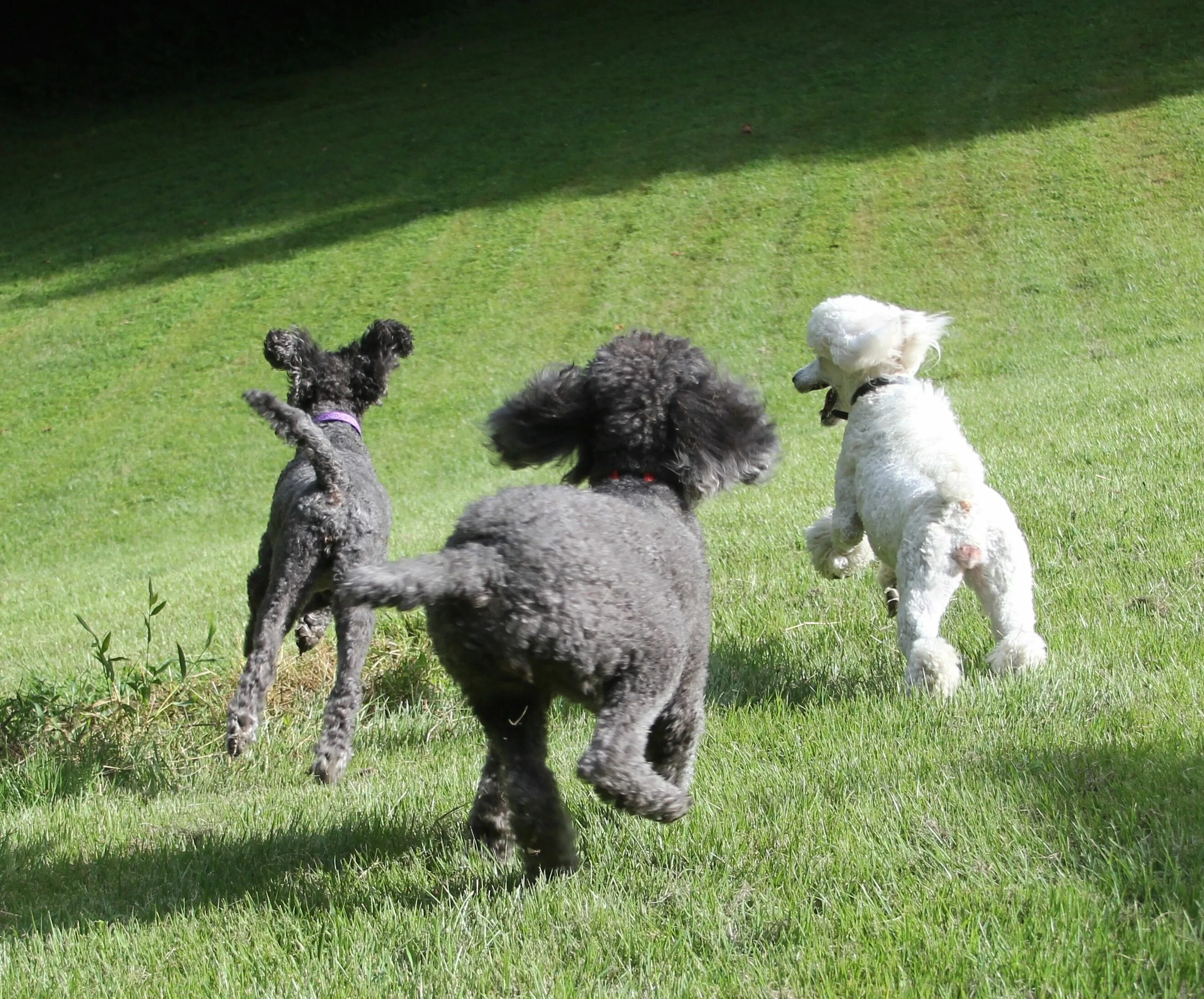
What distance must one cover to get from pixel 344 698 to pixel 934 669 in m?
2.51

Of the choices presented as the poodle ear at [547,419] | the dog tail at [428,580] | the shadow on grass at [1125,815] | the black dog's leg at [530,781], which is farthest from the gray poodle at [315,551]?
the shadow on grass at [1125,815]

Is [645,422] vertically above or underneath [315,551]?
above

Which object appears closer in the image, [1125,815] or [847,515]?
[1125,815]

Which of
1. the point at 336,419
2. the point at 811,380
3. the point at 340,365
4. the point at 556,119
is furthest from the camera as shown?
the point at 556,119

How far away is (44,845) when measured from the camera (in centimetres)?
439

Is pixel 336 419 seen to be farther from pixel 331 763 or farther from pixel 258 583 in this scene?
pixel 331 763

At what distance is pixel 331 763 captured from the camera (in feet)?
16.3

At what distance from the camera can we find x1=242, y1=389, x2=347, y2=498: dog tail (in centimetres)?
485

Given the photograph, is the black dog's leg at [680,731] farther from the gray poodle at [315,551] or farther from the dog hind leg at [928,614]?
the gray poodle at [315,551]

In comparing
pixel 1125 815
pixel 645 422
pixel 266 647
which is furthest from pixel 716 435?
pixel 266 647

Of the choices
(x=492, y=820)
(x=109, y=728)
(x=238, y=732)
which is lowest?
(x=109, y=728)

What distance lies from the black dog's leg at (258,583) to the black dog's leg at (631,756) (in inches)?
111

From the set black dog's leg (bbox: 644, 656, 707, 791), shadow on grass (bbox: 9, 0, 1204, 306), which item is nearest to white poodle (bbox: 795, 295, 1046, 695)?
black dog's leg (bbox: 644, 656, 707, 791)

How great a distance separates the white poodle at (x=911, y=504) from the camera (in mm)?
4402
